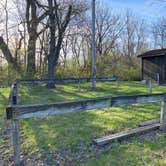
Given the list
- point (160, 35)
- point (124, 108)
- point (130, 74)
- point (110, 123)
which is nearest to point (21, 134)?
point (110, 123)

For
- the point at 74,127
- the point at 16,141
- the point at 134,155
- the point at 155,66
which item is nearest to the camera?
the point at 16,141

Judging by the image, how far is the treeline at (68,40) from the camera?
625 inches

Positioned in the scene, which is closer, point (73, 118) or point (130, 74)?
point (73, 118)

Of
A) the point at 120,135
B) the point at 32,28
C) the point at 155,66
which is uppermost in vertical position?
the point at 32,28

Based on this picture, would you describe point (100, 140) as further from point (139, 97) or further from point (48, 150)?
point (139, 97)

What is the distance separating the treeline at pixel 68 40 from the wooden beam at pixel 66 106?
10.6 m

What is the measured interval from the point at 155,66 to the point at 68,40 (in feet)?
38.2

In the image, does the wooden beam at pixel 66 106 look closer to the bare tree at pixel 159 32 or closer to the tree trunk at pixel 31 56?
the tree trunk at pixel 31 56

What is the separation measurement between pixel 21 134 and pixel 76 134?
1.22 metres

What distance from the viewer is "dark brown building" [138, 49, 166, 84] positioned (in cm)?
1794

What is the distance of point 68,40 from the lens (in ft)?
87.0

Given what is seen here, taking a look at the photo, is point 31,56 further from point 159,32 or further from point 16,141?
point 159,32

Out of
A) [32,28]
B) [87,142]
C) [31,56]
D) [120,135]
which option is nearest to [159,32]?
[32,28]

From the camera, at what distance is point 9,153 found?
385 centimetres
